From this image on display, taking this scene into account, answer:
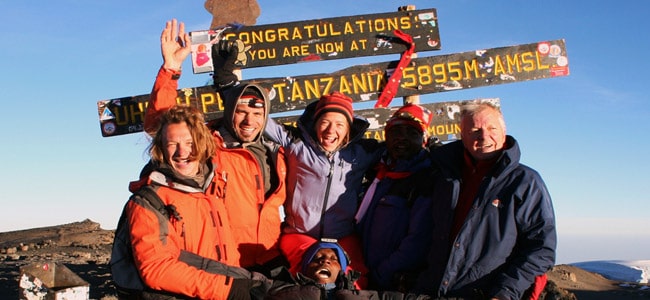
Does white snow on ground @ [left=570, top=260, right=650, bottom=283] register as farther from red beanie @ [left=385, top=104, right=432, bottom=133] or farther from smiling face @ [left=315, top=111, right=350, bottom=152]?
smiling face @ [left=315, top=111, right=350, bottom=152]

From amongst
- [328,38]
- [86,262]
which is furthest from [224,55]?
[86,262]

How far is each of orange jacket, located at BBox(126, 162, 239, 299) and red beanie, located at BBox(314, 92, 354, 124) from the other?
3.55ft

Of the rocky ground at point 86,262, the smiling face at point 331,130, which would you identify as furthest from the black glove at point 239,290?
the rocky ground at point 86,262

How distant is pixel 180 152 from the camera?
4051 mm

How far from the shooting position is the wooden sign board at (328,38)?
743 centimetres

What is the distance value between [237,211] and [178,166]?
0.54m

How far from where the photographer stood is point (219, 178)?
14.0 ft

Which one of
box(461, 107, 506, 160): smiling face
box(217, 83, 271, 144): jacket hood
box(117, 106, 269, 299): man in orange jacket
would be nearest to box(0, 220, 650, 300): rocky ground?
box(217, 83, 271, 144): jacket hood

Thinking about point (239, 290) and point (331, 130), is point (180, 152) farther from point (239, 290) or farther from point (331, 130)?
point (331, 130)

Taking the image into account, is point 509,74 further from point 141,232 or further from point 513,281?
point 141,232

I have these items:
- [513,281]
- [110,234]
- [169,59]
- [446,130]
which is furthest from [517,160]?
[110,234]

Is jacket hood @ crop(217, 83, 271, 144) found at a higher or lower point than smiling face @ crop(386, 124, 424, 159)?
higher

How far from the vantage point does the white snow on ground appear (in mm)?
13633

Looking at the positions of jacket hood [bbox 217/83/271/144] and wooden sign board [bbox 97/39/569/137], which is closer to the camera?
jacket hood [bbox 217/83/271/144]
